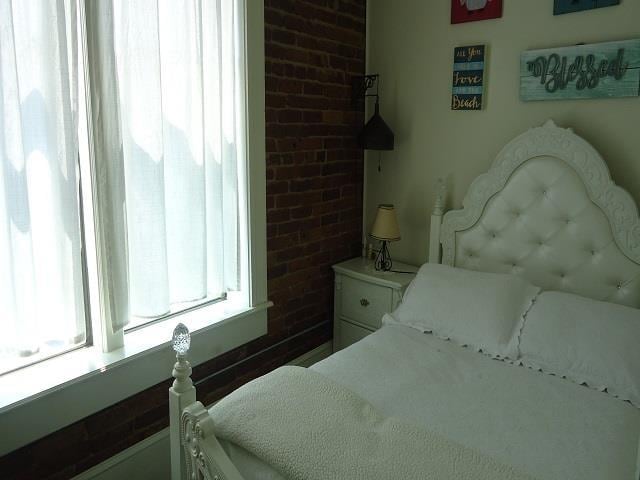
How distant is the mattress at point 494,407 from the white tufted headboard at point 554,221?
22.1 inches

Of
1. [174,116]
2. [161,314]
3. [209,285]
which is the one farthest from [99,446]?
[174,116]

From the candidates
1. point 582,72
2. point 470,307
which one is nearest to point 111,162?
point 470,307

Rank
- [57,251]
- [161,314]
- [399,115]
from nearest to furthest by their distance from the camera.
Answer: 1. [57,251]
2. [161,314]
3. [399,115]

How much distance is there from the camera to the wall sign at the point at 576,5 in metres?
2.07

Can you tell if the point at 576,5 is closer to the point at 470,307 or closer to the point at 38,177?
the point at 470,307

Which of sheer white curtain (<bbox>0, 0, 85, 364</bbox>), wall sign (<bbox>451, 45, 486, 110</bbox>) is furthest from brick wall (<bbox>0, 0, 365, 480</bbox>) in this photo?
wall sign (<bbox>451, 45, 486, 110</bbox>)

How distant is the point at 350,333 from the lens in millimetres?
2840

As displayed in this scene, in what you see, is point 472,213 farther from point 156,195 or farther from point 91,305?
point 91,305

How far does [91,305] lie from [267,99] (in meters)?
1.20

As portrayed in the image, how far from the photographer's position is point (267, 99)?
233cm

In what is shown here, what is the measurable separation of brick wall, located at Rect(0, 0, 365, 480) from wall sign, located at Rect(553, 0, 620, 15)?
1061 mm

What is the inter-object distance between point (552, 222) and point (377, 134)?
100 cm

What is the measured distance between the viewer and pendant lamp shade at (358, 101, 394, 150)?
2.69 meters

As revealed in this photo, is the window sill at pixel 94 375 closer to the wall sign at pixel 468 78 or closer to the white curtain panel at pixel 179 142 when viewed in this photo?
the white curtain panel at pixel 179 142
